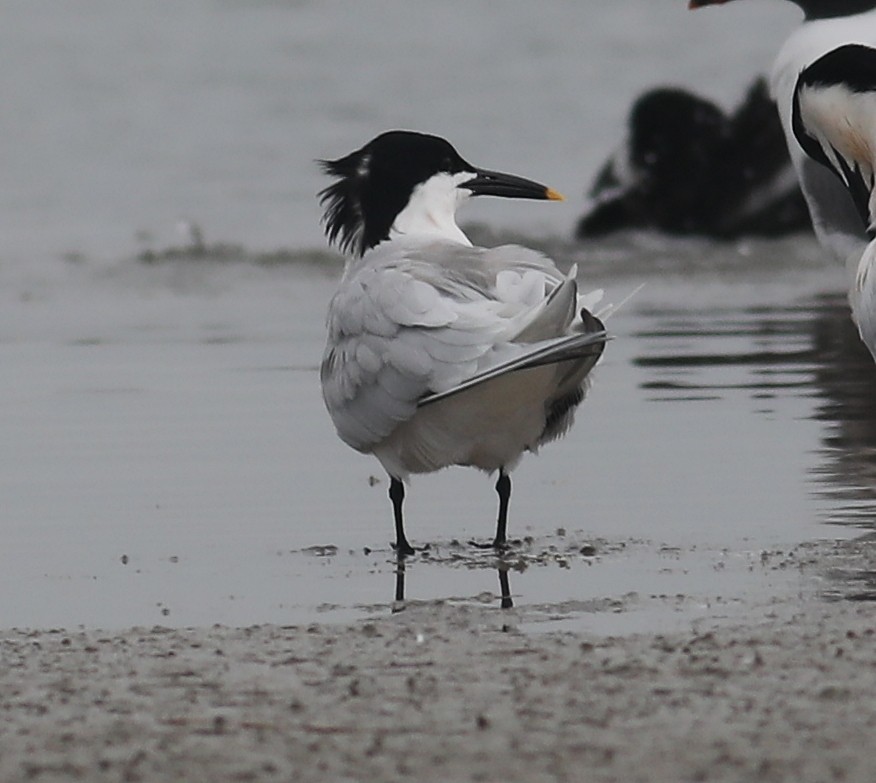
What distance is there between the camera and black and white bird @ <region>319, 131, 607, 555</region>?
6086 millimetres

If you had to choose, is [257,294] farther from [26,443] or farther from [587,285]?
[26,443]

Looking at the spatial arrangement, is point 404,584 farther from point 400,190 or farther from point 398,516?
point 400,190

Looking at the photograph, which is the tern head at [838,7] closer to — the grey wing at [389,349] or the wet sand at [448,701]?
the grey wing at [389,349]

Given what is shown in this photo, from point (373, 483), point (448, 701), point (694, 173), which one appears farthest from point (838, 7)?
point (448, 701)

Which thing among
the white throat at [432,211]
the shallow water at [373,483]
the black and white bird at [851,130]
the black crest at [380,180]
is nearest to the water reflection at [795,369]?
the shallow water at [373,483]

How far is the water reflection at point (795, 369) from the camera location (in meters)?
7.07

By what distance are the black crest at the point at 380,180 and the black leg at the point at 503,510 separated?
3.25 feet

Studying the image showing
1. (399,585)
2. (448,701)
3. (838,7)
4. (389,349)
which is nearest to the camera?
(448,701)

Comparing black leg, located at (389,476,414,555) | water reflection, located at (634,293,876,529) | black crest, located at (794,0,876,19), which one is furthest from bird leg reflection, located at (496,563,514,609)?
black crest, located at (794,0,876,19)

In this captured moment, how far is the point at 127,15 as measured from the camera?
2772 cm

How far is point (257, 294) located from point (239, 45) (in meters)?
13.4

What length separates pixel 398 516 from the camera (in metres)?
6.45

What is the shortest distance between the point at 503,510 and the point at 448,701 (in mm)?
2398

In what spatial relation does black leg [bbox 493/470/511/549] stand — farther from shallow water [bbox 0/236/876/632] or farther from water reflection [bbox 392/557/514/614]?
water reflection [bbox 392/557/514/614]
